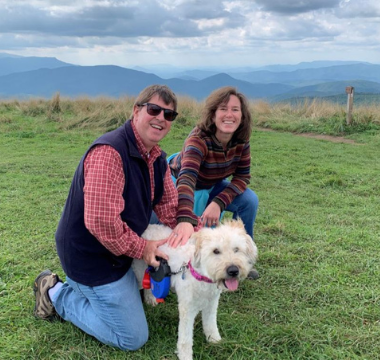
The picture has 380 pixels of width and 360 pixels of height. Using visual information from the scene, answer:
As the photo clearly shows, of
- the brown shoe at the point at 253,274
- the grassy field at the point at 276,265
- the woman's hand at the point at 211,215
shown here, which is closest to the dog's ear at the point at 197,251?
the grassy field at the point at 276,265

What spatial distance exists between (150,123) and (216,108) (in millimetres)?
1122

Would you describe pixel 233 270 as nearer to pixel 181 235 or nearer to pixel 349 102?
pixel 181 235

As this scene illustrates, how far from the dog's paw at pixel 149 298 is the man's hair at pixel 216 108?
5.53ft

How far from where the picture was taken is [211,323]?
267 cm

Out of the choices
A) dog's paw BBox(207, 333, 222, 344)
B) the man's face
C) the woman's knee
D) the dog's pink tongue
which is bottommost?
dog's paw BBox(207, 333, 222, 344)

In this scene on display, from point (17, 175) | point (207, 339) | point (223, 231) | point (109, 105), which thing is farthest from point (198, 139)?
point (109, 105)

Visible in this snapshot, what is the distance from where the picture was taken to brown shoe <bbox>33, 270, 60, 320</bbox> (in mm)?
2812

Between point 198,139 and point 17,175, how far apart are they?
5.23 metres

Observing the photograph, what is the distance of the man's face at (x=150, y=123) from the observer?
2521 millimetres

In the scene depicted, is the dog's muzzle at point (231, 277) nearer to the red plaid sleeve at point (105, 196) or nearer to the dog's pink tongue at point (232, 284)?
the dog's pink tongue at point (232, 284)

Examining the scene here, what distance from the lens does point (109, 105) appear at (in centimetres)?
1519

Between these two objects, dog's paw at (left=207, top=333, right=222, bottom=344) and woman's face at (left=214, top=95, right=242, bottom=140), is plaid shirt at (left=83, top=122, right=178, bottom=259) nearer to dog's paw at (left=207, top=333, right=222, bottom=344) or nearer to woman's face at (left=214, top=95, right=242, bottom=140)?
dog's paw at (left=207, top=333, right=222, bottom=344)

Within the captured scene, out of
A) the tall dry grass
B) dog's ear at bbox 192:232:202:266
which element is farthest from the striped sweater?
the tall dry grass

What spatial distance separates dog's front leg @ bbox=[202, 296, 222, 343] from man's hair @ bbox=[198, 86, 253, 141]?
172 cm
